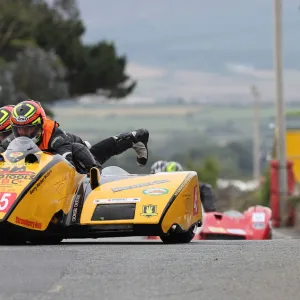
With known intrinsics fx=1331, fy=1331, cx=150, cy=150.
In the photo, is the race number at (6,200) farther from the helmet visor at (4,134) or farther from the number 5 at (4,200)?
the helmet visor at (4,134)

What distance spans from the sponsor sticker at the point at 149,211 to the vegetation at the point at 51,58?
32546 millimetres

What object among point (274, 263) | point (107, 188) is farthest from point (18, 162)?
point (274, 263)

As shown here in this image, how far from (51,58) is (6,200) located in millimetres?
46616

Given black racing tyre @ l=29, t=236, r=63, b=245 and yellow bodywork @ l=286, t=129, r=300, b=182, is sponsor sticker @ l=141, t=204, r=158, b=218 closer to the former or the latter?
black racing tyre @ l=29, t=236, r=63, b=245

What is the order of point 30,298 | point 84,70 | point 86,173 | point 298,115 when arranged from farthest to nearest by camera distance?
1. point 84,70
2. point 298,115
3. point 86,173
4. point 30,298

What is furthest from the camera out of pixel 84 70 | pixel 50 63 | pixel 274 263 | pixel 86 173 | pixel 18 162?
pixel 84 70

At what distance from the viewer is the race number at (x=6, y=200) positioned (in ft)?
42.0

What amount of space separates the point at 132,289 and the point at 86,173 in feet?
17.0

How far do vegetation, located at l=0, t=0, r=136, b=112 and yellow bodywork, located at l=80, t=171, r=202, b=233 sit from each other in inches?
1261

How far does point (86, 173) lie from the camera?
47.2ft

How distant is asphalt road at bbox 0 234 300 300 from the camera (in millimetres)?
9141

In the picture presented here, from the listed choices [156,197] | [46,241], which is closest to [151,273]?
[156,197]

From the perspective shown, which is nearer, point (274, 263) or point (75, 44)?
point (274, 263)

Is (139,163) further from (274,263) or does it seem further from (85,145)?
(274,263)
